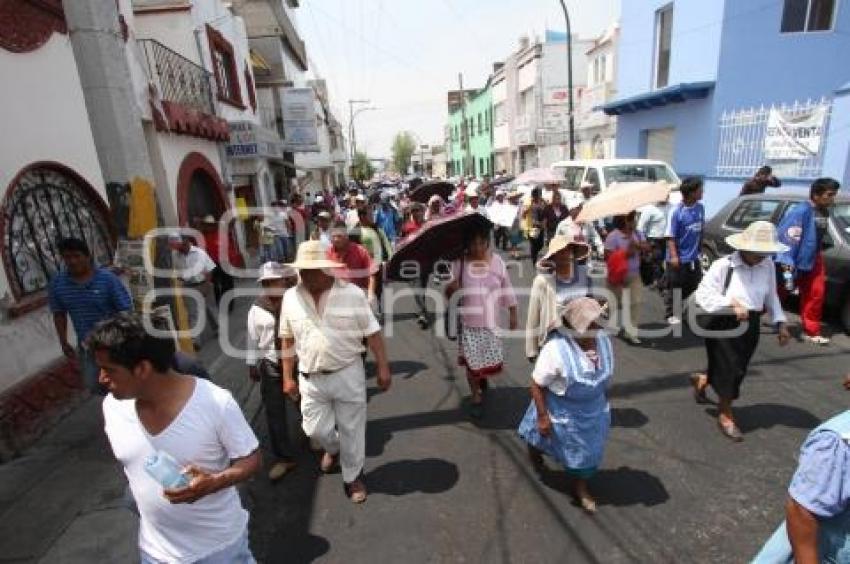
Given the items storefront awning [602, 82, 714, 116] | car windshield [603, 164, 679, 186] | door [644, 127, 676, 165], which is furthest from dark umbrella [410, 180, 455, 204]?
door [644, 127, 676, 165]

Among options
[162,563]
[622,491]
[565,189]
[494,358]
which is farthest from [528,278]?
[162,563]

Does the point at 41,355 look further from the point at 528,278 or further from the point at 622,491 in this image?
the point at 528,278

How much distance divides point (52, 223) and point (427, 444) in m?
4.61

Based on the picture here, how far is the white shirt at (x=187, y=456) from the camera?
1807mm

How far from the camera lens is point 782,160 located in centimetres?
1004

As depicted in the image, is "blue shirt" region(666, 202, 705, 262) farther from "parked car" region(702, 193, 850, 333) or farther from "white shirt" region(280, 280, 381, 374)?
"white shirt" region(280, 280, 381, 374)

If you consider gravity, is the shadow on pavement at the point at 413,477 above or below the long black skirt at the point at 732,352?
below

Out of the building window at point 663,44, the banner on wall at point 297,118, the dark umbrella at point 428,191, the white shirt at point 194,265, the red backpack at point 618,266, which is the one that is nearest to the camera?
the red backpack at point 618,266

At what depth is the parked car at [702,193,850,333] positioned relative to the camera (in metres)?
5.62

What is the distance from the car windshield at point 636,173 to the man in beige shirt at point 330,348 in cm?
910

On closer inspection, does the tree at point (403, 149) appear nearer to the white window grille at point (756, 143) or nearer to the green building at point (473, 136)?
the green building at point (473, 136)

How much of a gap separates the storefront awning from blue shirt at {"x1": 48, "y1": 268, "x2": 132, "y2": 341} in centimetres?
1356

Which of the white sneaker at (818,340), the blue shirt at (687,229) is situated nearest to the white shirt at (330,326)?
the blue shirt at (687,229)

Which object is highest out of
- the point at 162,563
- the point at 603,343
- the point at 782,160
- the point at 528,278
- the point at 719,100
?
the point at 719,100
